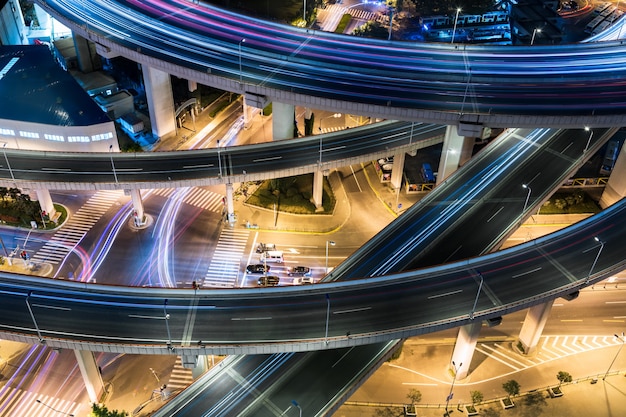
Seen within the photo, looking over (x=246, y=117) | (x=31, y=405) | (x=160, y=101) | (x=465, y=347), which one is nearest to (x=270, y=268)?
(x=465, y=347)

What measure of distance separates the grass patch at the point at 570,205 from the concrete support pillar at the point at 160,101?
60256mm

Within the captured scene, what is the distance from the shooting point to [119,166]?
7638 cm

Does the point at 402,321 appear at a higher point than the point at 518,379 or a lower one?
higher

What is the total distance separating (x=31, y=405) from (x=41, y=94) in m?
48.6

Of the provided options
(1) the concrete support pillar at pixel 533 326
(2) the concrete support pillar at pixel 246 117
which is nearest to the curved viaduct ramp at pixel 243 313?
(1) the concrete support pillar at pixel 533 326

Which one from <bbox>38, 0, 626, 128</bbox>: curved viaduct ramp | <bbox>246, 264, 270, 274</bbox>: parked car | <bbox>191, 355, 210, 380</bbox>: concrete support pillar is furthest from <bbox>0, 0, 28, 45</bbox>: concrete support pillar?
<bbox>191, 355, 210, 380</bbox>: concrete support pillar

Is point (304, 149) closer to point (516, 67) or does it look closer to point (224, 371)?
point (516, 67)

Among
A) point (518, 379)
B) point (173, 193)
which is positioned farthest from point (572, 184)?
point (173, 193)

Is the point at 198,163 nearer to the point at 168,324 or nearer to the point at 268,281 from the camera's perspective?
the point at 268,281

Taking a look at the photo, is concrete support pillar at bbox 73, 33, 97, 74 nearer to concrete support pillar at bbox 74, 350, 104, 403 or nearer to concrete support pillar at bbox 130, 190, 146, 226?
concrete support pillar at bbox 130, 190, 146, 226

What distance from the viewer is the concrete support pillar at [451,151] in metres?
77.0

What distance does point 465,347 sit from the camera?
62031 millimetres

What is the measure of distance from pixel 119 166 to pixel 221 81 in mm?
17539

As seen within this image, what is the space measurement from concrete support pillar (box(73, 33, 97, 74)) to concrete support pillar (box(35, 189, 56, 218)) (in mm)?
38477
